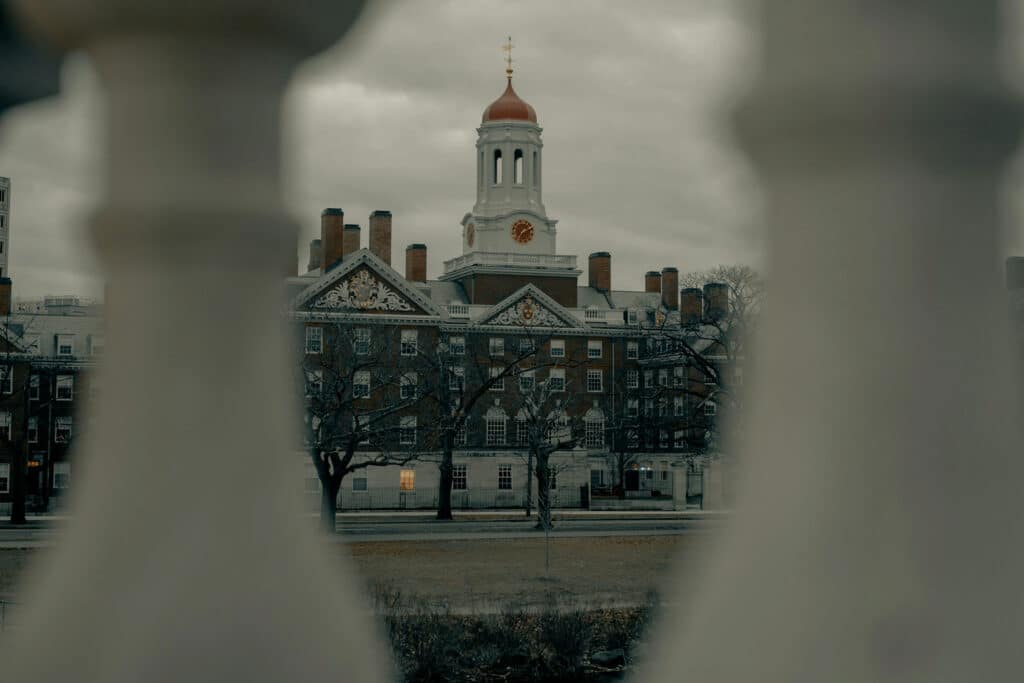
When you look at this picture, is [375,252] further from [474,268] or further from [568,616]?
[568,616]

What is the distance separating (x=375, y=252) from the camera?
212ft

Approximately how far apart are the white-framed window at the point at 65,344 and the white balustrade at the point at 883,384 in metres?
55.2

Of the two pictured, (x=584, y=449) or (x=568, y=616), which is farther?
(x=584, y=449)

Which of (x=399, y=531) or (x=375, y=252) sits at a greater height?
(x=375, y=252)

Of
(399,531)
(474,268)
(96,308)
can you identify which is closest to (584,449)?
(474,268)

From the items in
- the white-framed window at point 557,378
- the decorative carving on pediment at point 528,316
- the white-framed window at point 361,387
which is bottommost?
the white-framed window at point 361,387

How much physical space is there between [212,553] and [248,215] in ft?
0.97

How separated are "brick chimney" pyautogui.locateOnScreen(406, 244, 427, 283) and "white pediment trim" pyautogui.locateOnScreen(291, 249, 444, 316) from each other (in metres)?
12.8

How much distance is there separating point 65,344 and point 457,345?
17.4 m

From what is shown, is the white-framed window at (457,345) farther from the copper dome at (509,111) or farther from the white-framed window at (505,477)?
the copper dome at (509,111)

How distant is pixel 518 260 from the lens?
7269cm

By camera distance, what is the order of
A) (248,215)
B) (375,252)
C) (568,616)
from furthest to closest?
(375,252) → (568,616) → (248,215)

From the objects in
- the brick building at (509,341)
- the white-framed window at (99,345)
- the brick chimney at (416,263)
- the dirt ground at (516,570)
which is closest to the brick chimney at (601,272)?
the brick building at (509,341)

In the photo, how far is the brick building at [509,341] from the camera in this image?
55062 millimetres
